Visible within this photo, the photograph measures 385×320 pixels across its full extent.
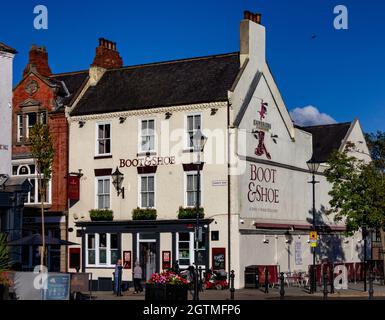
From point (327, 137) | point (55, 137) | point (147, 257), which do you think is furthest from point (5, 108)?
point (327, 137)

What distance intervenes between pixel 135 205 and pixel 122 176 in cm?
184

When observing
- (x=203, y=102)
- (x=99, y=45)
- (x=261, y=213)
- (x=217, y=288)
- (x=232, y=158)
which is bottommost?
(x=217, y=288)

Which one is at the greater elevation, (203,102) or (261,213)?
(203,102)

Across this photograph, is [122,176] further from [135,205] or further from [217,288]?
[217,288]

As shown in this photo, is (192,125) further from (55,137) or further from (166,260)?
(55,137)

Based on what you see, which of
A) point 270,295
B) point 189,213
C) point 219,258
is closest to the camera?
point 270,295

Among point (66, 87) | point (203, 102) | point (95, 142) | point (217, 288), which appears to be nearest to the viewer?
point (217, 288)

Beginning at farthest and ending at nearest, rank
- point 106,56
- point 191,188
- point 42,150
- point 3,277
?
1. point 106,56
2. point 191,188
3. point 42,150
4. point 3,277

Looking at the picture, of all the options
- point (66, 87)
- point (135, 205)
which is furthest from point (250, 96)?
point (66, 87)

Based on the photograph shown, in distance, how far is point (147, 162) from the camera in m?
43.9

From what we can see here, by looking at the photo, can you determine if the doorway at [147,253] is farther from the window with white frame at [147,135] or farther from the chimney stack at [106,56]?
the chimney stack at [106,56]

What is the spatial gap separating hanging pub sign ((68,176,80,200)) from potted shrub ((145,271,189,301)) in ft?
63.8

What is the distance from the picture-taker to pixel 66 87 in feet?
160

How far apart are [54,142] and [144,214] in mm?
7761
